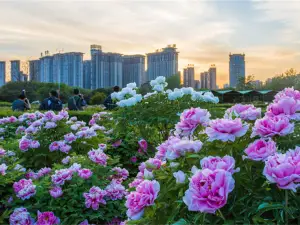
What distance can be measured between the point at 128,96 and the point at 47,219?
Answer: 168cm

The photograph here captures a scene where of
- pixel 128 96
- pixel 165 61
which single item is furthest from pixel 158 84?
pixel 165 61

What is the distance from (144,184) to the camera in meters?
1.42

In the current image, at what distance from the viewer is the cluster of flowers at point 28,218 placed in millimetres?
2525

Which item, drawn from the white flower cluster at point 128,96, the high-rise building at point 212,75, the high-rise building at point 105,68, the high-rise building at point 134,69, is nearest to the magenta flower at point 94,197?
the white flower cluster at point 128,96

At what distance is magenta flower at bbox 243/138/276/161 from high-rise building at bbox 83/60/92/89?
203 feet

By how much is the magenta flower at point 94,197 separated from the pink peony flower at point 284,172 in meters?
1.63

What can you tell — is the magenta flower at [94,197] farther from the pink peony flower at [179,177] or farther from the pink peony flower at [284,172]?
the pink peony flower at [284,172]

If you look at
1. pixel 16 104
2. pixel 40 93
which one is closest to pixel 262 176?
pixel 16 104

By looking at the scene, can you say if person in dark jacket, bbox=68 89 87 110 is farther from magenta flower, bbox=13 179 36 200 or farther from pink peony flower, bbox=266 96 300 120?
pink peony flower, bbox=266 96 300 120

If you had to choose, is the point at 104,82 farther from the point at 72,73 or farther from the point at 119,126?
the point at 119,126

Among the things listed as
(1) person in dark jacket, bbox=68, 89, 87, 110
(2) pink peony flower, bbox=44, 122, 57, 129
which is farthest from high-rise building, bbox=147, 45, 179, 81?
(2) pink peony flower, bbox=44, 122, 57, 129

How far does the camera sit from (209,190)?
116cm

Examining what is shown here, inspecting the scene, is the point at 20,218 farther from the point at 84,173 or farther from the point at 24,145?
the point at 24,145

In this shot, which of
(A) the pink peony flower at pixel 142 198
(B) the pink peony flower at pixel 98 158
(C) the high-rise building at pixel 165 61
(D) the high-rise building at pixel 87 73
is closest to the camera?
(A) the pink peony flower at pixel 142 198
